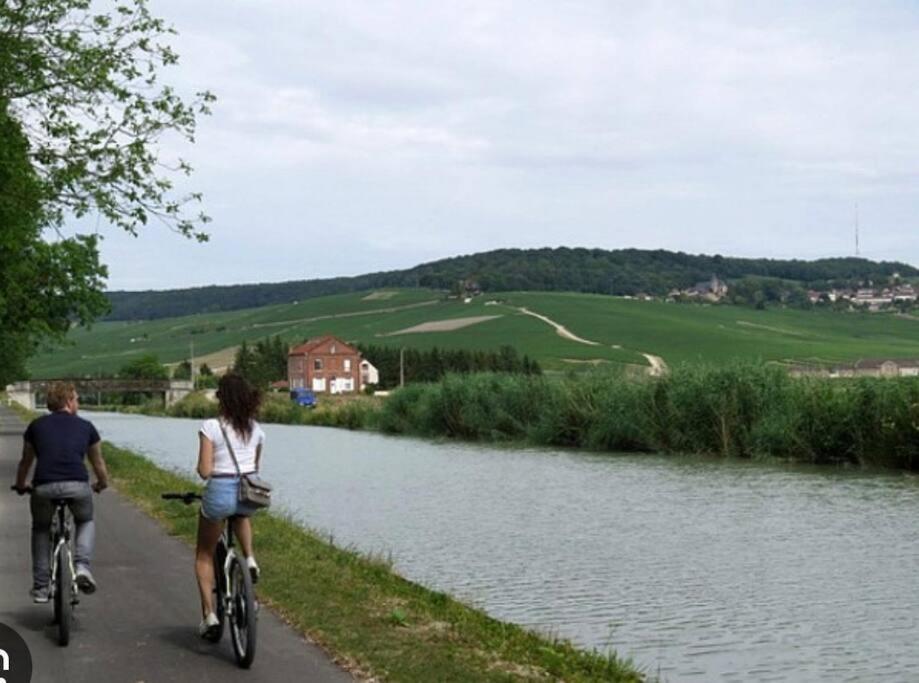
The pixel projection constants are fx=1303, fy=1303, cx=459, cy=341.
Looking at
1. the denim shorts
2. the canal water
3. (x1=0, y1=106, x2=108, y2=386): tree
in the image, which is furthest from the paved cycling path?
(x1=0, y1=106, x2=108, y2=386): tree

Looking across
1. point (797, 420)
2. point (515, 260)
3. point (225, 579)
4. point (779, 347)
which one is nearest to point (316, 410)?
point (779, 347)

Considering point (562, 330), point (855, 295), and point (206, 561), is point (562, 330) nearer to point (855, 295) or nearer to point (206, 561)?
point (855, 295)

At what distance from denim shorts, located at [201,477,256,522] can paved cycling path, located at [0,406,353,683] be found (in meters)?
0.98

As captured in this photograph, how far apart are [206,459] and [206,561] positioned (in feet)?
2.61

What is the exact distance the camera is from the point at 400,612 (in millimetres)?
10422

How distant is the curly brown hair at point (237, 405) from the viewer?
28.8 ft

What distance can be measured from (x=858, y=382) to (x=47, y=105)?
82.9ft

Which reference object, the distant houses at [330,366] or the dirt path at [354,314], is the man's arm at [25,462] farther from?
the dirt path at [354,314]

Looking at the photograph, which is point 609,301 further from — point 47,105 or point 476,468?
point 47,105

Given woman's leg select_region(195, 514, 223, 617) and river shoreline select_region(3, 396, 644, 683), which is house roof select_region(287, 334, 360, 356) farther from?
woman's leg select_region(195, 514, 223, 617)

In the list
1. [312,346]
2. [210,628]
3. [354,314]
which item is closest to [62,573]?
[210,628]

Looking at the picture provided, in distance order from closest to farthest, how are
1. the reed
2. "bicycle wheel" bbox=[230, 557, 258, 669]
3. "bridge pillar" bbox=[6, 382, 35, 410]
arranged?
"bicycle wheel" bbox=[230, 557, 258, 669] < the reed < "bridge pillar" bbox=[6, 382, 35, 410]

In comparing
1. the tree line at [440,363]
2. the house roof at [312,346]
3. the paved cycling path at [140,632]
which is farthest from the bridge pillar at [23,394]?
the paved cycling path at [140,632]

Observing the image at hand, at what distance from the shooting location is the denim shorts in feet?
28.3
